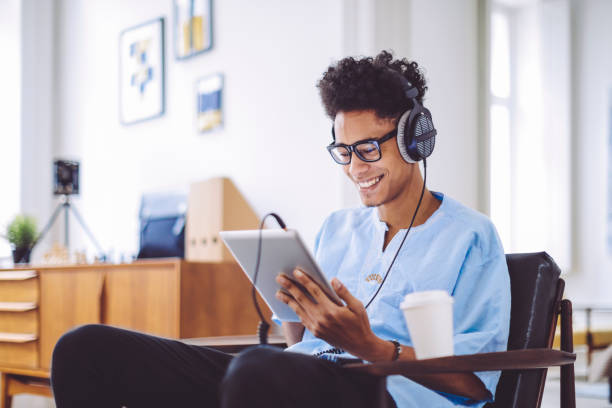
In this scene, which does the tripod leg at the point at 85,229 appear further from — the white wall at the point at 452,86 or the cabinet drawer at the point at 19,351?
the white wall at the point at 452,86

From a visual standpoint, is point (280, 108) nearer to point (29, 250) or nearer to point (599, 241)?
point (29, 250)

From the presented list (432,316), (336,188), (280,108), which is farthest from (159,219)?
(432,316)

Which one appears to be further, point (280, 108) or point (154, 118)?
point (154, 118)

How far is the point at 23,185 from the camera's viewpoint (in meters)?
4.43

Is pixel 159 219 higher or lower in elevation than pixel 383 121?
lower

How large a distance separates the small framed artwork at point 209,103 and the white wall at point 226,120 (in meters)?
0.05

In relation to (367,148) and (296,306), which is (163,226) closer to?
(367,148)

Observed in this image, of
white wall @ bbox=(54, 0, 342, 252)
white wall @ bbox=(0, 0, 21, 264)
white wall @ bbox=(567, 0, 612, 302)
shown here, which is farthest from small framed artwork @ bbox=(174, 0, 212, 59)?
white wall @ bbox=(567, 0, 612, 302)

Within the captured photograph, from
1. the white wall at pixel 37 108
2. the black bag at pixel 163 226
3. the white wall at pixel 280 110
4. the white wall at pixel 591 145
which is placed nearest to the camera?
the white wall at pixel 280 110

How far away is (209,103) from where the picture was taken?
131 inches

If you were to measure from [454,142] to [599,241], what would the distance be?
156 inches

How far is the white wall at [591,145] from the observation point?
238 inches

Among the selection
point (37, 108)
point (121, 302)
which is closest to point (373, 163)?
point (121, 302)

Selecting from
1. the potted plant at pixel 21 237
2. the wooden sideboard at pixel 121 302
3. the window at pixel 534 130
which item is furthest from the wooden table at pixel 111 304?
the window at pixel 534 130
